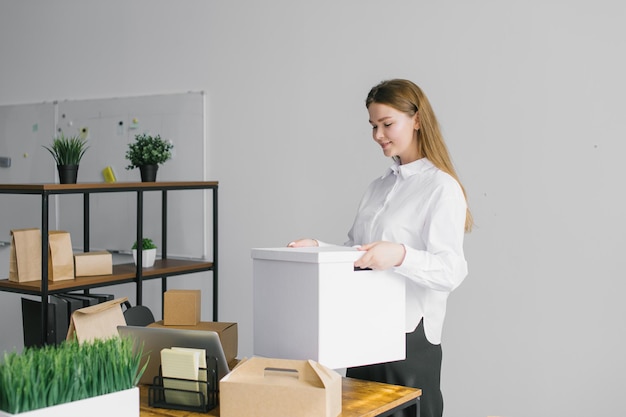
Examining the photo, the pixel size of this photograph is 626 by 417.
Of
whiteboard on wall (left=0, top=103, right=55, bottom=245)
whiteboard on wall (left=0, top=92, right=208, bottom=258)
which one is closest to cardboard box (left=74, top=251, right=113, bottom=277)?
whiteboard on wall (left=0, top=92, right=208, bottom=258)

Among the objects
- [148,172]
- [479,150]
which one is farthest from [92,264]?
[479,150]

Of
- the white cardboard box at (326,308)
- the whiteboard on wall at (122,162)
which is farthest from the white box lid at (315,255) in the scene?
the whiteboard on wall at (122,162)

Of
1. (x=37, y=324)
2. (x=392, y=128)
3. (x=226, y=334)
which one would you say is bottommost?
(x=37, y=324)

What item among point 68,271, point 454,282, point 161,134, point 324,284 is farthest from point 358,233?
point 161,134

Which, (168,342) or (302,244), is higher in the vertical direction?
(302,244)

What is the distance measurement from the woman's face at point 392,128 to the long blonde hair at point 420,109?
1cm

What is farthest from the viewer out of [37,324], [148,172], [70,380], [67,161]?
[148,172]

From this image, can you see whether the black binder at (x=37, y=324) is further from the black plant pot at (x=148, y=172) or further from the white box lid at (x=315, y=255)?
the white box lid at (x=315, y=255)

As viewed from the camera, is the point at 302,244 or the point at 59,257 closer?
the point at 302,244

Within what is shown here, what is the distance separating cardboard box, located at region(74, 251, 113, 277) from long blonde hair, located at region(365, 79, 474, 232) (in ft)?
6.30

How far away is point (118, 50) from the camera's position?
14.6 ft

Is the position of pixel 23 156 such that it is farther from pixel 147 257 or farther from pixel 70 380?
pixel 70 380

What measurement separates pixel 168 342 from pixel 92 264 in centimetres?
192

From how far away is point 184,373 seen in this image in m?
1.65
